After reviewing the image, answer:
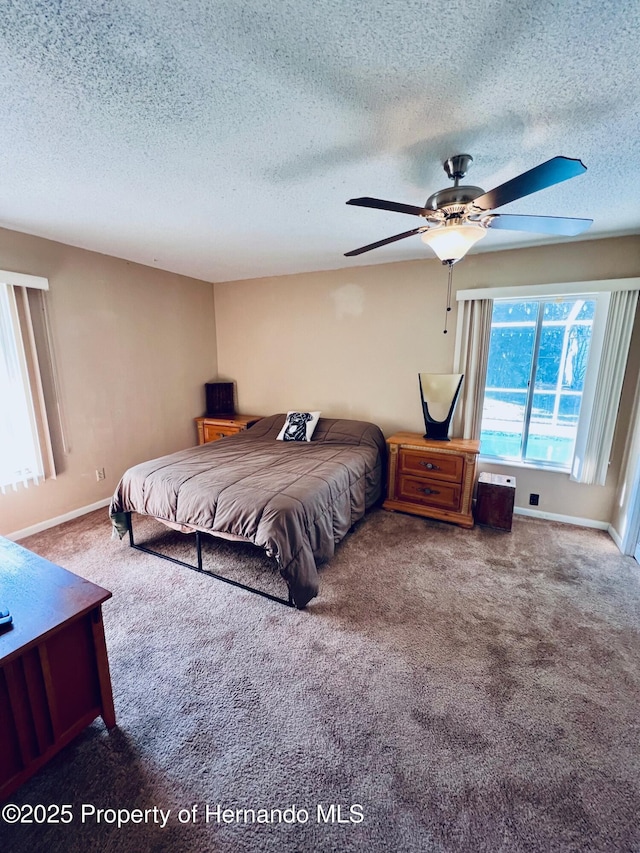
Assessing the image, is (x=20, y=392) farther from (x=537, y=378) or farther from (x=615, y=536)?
(x=615, y=536)

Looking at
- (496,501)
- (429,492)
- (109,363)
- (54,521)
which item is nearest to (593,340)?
(496,501)

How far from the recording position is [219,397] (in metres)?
4.71

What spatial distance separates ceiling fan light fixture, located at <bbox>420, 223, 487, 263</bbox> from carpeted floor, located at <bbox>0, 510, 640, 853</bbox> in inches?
79.0

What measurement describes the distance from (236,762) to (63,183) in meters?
2.94

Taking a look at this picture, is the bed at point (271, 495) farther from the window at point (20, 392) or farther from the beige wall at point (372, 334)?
the window at point (20, 392)

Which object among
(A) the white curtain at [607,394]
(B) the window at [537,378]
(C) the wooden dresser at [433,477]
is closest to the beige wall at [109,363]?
(C) the wooden dresser at [433,477]

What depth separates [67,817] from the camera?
117 centimetres

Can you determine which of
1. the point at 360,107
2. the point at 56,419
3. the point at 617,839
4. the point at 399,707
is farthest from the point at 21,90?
the point at 617,839

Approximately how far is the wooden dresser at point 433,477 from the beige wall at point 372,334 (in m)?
0.54

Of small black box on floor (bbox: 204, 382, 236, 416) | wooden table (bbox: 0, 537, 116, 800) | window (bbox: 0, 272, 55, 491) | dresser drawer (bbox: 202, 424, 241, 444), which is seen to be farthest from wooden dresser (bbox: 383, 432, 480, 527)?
window (bbox: 0, 272, 55, 491)

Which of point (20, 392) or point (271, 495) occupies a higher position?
point (20, 392)

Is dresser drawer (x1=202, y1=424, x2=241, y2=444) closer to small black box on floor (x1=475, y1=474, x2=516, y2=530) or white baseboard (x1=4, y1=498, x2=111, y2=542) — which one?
white baseboard (x1=4, y1=498, x2=111, y2=542)

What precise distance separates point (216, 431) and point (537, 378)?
3568 mm

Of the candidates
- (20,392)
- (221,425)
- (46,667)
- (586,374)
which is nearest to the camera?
(46,667)
